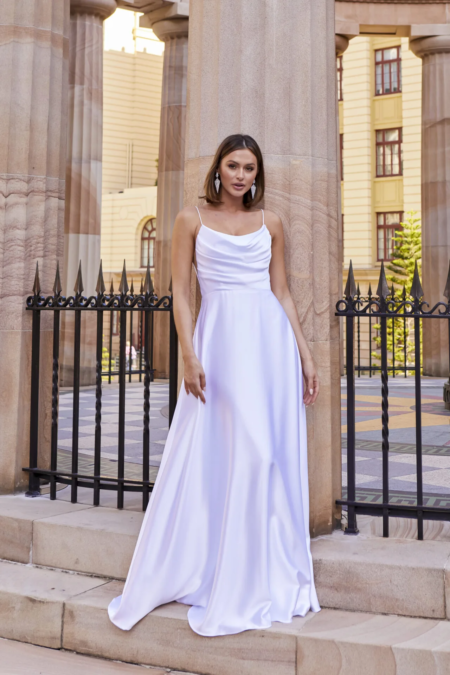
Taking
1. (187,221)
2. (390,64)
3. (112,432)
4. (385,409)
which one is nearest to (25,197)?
(187,221)

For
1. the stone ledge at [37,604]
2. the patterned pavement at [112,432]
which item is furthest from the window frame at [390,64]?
the stone ledge at [37,604]

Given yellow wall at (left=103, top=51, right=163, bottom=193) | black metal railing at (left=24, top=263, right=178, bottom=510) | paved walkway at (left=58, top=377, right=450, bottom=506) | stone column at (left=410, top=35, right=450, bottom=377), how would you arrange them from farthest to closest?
yellow wall at (left=103, top=51, right=163, bottom=193) → stone column at (left=410, top=35, right=450, bottom=377) → paved walkway at (left=58, top=377, right=450, bottom=506) → black metal railing at (left=24, top=263, right=178, bottom=510)

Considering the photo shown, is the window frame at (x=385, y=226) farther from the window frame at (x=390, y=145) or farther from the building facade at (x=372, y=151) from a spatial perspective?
the window frame at (x=390, y=145)

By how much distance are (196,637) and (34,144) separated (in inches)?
138

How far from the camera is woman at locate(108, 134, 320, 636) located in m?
3.54

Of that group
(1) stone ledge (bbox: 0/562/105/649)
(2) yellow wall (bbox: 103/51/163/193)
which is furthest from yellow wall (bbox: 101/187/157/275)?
(1) stone ledge (bbox: 0/562/105/649)

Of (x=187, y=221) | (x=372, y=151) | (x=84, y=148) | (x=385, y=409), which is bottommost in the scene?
(x=385, y=409)

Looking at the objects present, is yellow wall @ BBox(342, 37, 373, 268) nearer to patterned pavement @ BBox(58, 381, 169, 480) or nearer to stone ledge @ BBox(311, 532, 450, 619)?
patterned pavement @ BBox(58, 381, 169, 480)

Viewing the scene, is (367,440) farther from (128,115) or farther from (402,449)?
(128,115)

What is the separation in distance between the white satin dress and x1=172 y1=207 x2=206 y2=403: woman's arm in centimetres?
6

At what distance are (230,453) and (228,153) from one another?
1460mm

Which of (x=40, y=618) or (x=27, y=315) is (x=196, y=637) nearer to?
(x=40, y=618)

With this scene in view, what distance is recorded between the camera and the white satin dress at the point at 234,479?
139 inches

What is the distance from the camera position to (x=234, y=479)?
3559 millimetres
